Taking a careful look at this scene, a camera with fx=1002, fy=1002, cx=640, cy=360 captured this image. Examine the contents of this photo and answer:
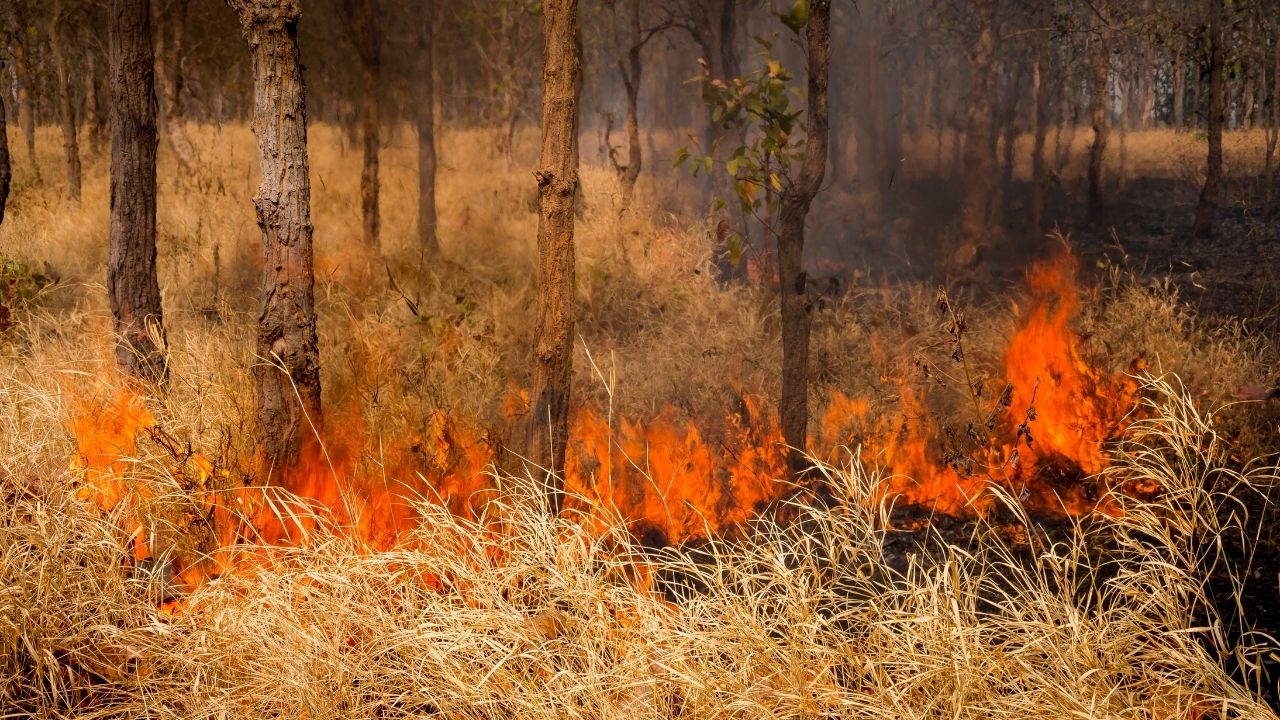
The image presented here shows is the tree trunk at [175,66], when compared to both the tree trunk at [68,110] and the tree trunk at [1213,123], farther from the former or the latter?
the tree trunk at [1213,123]

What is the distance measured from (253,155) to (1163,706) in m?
18.1

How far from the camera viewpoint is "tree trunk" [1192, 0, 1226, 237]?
1038cm

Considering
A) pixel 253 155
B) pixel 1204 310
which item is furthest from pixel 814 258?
pixel 253 155

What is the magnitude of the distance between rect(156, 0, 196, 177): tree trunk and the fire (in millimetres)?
8566

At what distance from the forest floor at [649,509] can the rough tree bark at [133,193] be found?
0.27 m

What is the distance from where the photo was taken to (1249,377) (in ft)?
22.6

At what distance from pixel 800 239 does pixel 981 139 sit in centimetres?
769

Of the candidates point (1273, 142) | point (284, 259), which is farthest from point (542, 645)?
point (1273, 142)

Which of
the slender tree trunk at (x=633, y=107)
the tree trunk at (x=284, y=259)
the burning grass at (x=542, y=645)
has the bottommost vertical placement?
the burning grass at (x=542, y=645)

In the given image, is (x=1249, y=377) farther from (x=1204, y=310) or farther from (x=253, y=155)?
(x=253, y=155)

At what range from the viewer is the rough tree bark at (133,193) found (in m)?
6.01

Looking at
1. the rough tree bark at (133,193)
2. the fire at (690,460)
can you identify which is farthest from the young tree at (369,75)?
the fire at (690,460)

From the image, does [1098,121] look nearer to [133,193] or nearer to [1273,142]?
[1273,142]

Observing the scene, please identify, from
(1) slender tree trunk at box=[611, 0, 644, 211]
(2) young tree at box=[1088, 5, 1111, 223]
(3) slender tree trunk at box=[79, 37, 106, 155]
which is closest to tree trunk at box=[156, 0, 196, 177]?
(3) slender tree trunk at box=[79, 37, 106, 155]
